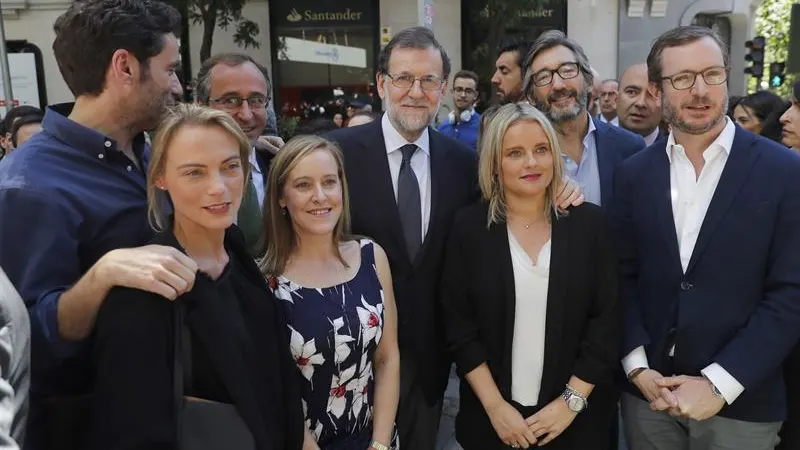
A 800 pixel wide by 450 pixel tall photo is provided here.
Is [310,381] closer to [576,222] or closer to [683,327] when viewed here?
[576,222]

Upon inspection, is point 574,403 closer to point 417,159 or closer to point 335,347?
point 335,347

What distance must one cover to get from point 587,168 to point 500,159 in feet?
2.59

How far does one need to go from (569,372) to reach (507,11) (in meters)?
11.6

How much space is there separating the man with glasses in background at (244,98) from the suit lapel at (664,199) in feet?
5.71

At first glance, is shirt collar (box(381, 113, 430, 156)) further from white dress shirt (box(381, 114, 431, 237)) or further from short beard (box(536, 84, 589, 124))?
short beard (box(536, 84, 589, 124))

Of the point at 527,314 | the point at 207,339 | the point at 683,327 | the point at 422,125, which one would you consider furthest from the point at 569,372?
the point at 207,339

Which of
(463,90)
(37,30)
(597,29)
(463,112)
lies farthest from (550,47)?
(37,30)

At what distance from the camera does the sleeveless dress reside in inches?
90.4

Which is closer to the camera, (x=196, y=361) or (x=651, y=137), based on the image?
(x=196, y=361)

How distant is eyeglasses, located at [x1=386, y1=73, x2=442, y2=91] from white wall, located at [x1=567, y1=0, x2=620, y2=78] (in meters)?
13.0

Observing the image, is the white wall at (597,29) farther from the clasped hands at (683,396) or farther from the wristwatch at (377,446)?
the wristwatch at (377,446)

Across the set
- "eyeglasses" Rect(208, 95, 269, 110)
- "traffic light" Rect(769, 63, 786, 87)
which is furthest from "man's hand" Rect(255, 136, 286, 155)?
"traffic light" Rect(769, 63, 786, 87)

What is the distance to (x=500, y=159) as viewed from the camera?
8.58ft

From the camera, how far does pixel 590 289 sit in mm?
2553
